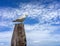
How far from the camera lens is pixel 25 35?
35.3 ft

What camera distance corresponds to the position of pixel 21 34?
10703mm

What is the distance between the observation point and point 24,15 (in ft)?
35.2

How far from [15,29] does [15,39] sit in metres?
0.21

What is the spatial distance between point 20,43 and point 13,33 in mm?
252

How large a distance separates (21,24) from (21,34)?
0.21 metres

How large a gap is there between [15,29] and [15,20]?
19 cm

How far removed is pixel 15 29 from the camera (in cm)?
1070

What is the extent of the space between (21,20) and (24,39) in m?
0.41

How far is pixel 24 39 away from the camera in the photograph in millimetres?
10727

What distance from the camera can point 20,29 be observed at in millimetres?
10688

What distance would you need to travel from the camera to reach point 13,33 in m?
10.7

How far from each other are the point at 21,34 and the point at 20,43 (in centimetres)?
19

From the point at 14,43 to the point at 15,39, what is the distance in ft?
0.28

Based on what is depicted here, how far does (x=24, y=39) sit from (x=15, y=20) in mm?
440
